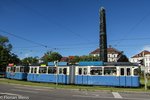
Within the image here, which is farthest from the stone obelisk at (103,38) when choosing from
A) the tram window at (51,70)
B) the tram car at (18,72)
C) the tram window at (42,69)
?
the tram window at (51,70)

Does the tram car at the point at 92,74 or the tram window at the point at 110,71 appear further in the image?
the tram window at the point at 110,71

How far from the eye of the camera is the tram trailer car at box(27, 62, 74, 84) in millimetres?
29859

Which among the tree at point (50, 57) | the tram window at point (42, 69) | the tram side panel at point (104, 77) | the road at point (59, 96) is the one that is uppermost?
the tree at point (50, 57)

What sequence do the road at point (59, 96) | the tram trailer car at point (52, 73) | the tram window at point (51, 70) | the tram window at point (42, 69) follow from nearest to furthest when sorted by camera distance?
1. the road at point (59, 96)
2. the tram trailer car at point (52, 73)
3. the tram window at point (51, 70)
4. the tram window at point (42, 69)

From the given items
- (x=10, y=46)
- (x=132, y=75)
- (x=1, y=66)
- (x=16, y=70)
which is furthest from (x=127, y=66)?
(x=10, y=46)

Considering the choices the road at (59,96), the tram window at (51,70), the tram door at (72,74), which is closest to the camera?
the road at (59,96)

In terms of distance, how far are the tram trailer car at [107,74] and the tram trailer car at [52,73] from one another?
1.68m

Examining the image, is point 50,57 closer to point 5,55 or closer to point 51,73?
point 5,55

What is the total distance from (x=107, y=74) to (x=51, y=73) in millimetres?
8336

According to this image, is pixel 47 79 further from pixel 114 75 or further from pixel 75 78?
pixel 114 75

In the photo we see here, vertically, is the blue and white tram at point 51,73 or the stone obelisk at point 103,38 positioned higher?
the stone obelisk at point 103,38

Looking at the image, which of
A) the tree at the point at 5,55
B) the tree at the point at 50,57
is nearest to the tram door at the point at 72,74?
the tree at the point at 5,55

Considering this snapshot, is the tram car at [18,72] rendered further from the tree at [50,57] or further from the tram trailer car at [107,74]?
the tree at [50,57]

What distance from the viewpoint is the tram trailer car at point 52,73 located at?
2986 cm
